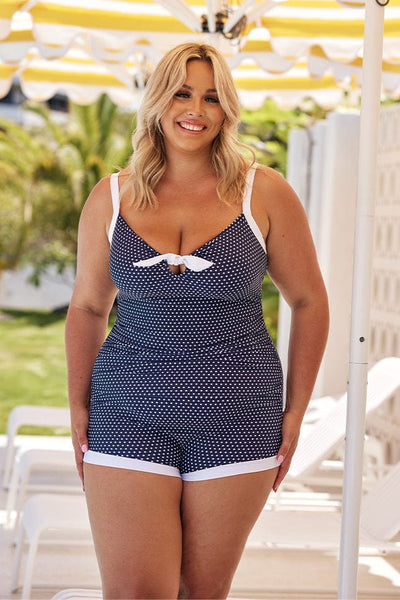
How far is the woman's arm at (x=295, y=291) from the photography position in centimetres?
252

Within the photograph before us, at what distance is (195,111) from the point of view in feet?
8.16

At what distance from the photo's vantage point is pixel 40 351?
58.1 feet

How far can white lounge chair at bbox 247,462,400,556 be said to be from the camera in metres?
3.91

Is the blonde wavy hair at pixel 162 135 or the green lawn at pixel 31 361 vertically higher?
the blonde wavy hair at pixel 162 135

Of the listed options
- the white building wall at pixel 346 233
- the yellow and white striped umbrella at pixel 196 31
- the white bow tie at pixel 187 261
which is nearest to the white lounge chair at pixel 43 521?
the white bow tie at pixel 187 261

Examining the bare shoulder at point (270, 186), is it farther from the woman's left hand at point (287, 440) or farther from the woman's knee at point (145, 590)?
the woman's knee at point (145, 590)

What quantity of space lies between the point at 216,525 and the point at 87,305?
0.75m

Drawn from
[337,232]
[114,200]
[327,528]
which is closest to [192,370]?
[114,200]

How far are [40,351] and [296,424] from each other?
50.9 ft

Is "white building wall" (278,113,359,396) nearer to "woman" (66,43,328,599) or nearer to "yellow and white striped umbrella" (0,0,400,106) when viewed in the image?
"yellow and white striped umbrella" (0,0,400,106)

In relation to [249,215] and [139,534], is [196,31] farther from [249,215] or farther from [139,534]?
[139,534]

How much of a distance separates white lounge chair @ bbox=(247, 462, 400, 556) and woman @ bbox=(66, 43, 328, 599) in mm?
1468

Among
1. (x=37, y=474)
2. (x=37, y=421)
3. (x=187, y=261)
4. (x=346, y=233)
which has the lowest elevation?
(x=37, y=474)

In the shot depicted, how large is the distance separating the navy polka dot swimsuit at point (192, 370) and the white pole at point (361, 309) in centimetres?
36
